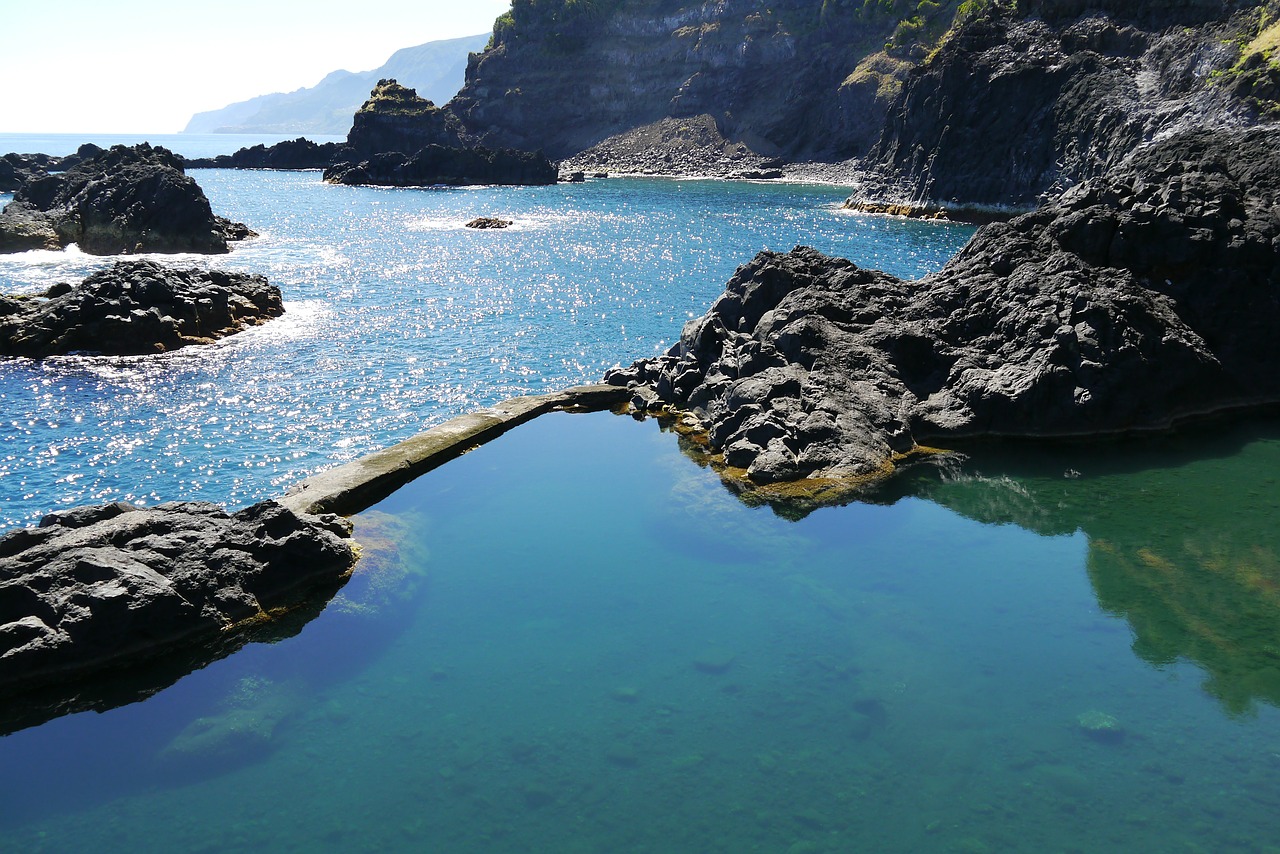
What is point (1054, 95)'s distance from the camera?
8738 cm

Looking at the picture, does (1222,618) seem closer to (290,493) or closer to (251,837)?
(251,837)

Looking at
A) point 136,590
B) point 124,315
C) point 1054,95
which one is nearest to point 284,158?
point 1054,95

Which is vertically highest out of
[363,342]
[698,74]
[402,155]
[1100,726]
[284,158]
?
[698,74]

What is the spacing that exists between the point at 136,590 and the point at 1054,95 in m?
93.2

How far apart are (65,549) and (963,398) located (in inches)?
796

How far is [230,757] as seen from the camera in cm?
1253

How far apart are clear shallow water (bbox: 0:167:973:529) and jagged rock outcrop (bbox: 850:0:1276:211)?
35.4 ft

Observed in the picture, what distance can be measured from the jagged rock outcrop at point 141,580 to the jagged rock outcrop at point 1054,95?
70.4m

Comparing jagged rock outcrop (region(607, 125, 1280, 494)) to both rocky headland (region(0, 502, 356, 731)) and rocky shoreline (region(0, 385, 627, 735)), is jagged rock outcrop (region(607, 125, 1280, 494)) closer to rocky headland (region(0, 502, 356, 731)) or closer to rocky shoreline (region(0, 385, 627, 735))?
rocky shoreline (region(0, 385, 627, 735))

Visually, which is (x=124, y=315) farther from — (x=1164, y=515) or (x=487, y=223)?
(x=487, y=223)

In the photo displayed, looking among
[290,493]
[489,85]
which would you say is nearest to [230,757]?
[290,493]

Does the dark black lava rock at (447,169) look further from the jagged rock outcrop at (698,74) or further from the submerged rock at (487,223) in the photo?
the submerged rock at (487,223)

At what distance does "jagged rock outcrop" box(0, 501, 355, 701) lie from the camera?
1391 centimetres

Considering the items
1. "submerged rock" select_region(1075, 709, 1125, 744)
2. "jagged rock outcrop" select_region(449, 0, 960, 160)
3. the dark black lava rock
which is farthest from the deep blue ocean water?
"jagged rock outcrop" select_region(449, 0, 960, 160)
